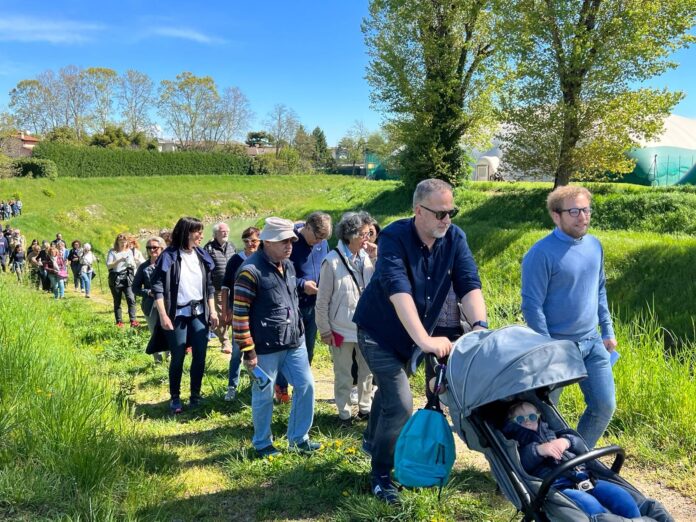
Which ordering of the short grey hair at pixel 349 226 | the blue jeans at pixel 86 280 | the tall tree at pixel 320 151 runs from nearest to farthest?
the short grey hair at pixel 349 226, the blue jeans at pixel 86 280, the tall tree at pixel 320 151

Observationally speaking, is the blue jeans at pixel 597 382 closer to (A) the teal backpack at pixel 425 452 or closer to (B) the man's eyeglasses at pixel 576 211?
(B) the man's eyeglasses at pixel 576 211

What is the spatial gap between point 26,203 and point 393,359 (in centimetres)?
3705

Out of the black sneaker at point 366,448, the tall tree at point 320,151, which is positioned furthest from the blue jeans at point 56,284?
the tall tree at point 320,151

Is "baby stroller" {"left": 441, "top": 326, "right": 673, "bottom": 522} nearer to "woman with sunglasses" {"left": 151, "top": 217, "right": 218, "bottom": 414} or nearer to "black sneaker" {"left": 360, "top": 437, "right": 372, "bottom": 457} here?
"black sneaker" {"left": 360, "top": 437, "right": 372, "bottom": 457}

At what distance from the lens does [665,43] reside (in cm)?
1562

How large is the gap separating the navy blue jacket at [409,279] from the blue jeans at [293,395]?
1000 millimetres

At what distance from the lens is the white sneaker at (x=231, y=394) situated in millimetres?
5675

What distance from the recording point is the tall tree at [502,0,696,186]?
15.5m

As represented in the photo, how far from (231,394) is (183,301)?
1161 mm

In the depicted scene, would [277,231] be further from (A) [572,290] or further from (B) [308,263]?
(A) [572,290]

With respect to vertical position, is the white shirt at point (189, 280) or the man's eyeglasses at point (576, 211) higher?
the man's eyeglasses at point (576, 211)

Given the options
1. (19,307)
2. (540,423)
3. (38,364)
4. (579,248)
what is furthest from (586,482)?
(19,307)

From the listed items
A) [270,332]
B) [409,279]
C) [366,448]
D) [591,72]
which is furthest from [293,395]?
[591,72]

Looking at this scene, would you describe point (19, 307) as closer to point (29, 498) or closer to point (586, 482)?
point (29, 498)
